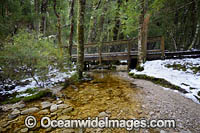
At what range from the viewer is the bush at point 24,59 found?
9.83 ft

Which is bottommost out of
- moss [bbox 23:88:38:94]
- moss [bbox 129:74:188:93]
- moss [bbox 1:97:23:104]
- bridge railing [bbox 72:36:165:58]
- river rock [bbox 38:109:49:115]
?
river rock [bbox 38:109:49:115]

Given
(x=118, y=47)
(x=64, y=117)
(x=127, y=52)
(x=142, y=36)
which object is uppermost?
(x=142, y=36)

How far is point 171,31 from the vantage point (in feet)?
37.2

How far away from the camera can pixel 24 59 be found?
3.21 meters

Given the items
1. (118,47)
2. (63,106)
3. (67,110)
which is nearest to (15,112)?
(63,106)

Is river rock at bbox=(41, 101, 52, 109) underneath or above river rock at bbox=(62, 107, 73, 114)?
above

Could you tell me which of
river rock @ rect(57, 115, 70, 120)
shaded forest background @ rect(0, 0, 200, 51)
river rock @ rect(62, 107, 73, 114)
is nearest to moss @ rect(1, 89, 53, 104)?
river rock @ rect(62, 107, 73, 114)

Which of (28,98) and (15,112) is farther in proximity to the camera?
(28,98)

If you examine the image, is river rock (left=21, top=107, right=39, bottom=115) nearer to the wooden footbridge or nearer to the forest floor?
the forest floor

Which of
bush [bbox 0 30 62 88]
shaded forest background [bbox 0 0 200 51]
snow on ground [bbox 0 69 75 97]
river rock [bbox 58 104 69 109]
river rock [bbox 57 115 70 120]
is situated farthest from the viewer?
shaded forest background [bbox 0 0 200 51]

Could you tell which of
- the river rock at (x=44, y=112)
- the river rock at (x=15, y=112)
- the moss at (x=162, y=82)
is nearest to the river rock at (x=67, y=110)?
the river rock at (x=44, y=112)

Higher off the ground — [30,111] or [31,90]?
[31,90]

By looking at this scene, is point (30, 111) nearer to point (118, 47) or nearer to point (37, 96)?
point (37, 96)

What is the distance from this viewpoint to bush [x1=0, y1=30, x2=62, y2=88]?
300cm
